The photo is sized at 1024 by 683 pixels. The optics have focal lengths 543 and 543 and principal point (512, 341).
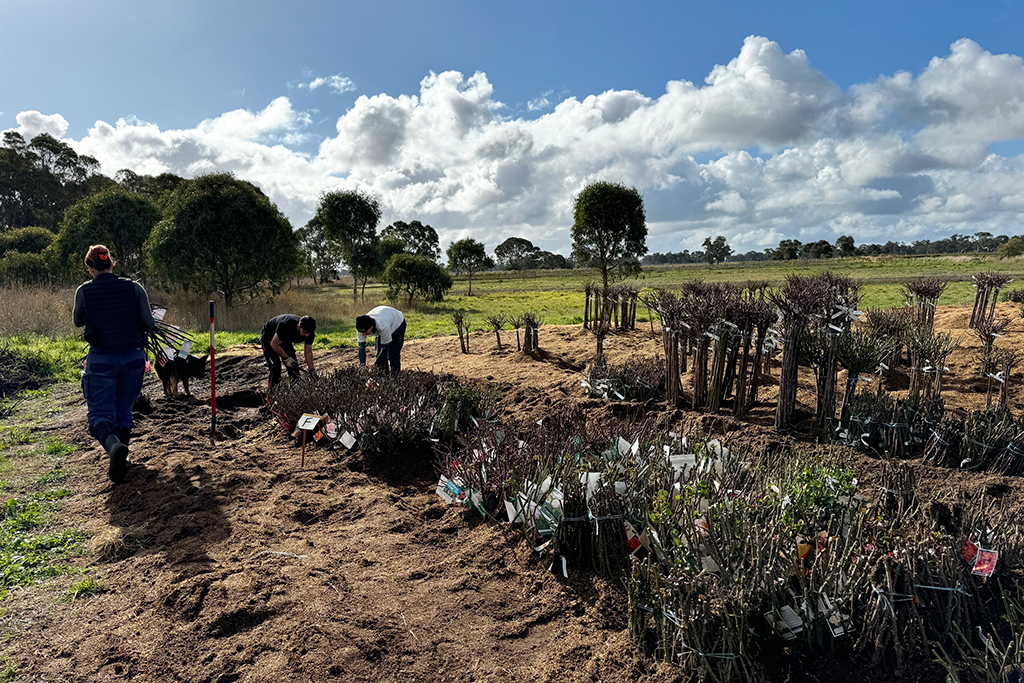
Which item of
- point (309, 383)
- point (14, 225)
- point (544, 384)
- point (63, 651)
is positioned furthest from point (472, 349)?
point (14, 225)

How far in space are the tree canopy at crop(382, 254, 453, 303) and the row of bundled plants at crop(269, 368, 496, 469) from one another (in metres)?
20.8

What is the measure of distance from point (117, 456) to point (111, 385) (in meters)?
0.71

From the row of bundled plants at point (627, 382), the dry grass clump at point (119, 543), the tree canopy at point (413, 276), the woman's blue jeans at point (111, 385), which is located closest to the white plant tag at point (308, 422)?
the dry grass clump at point (119, 543)

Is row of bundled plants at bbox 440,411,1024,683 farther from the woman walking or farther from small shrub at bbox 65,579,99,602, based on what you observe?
the woman walking

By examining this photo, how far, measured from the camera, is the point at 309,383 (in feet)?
20.2

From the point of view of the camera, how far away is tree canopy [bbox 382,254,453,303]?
87.5ft

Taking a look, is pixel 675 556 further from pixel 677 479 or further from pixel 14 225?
pixel 14 225

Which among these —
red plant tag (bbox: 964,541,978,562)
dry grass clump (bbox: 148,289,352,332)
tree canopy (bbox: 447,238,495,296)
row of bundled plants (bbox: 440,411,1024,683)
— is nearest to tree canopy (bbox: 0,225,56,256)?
dry grass clump (bbox: 148,289,352,332)

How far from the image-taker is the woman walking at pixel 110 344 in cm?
483

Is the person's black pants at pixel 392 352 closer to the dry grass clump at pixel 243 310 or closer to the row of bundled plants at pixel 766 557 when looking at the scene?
the row of bundled plants at pixel 766 557

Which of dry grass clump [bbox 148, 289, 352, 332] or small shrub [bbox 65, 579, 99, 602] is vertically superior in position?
dry grass clump [bbox 148, 289, 352, 332]

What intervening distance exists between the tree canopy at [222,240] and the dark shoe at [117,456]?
15523 mm

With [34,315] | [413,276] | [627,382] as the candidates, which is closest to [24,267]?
[34,315]

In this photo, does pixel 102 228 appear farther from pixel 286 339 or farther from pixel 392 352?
pixel 392 352
